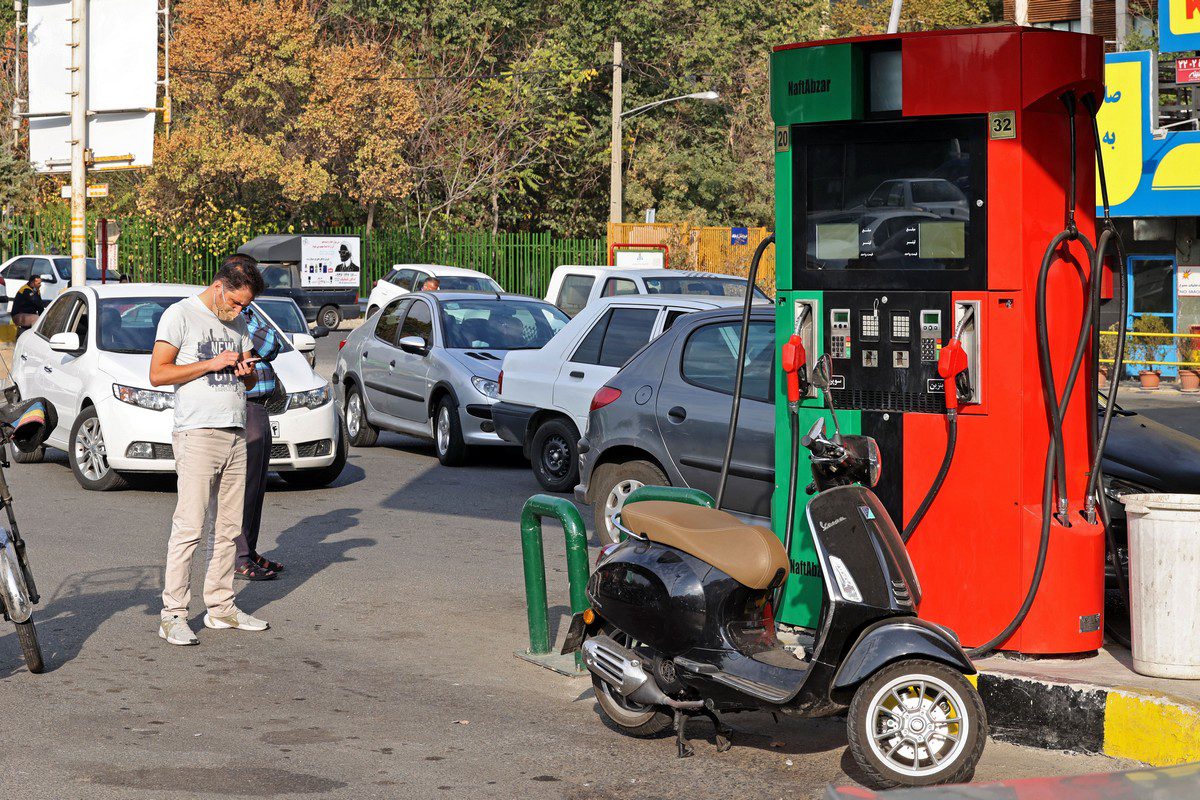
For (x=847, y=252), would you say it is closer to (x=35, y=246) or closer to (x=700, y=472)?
(x=700, y=472)

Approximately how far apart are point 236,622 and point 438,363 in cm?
687

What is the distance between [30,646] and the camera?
257 inches

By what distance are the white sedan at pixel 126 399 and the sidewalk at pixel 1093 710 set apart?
262 inches

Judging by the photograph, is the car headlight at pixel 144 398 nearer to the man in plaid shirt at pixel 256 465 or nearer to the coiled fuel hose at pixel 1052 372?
the man in plaid shirt at pixel 256 465

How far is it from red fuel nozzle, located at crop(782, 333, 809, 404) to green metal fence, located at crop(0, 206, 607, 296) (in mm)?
32793

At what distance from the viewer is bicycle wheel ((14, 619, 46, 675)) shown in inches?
256

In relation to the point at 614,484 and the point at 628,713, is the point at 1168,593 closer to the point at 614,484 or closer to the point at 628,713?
the point at 628,713

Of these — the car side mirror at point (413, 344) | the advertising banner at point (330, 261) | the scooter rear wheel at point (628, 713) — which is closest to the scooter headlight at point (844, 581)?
the scooter rear wheel at point (628, 713)

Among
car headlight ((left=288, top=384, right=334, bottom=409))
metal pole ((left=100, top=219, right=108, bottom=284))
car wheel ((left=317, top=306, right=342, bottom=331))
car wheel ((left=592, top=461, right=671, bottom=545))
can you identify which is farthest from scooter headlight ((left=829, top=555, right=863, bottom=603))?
Result: car wheel ((left=317, top=306, right=342, bottom=331))

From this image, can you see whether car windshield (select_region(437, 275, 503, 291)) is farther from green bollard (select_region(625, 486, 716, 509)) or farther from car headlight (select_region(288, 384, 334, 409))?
green bollard (select_region(625, 486, 716, 509))

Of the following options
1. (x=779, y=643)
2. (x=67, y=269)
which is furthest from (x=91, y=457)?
(x=67, y=269)

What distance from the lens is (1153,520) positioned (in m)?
5.86

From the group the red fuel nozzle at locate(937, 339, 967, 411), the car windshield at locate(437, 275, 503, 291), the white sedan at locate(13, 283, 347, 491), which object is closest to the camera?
the red fuel nozzle at locate(937, 339, 967, 411)

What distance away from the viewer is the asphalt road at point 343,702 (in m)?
5.23
